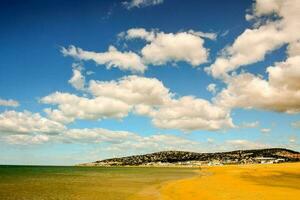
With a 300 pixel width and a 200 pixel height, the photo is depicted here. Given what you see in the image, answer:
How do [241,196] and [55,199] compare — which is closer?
[241,196]

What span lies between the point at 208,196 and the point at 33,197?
18.4 m

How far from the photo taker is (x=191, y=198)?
32.9 m

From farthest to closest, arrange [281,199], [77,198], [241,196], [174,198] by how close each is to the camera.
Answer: [77,198], [174,198], [241,196], [281,199]

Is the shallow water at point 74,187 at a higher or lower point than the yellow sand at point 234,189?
higher

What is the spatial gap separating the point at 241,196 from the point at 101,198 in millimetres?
13969

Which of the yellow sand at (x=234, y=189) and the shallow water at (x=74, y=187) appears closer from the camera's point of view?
the yellow sand at (x=234, y=189)

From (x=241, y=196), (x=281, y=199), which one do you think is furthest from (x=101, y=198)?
(x=281, y=199)

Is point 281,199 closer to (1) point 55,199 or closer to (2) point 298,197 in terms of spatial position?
(2) point 298,197

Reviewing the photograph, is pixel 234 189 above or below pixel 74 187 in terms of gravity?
below

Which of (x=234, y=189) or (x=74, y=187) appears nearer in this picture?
(x=234, y=189)

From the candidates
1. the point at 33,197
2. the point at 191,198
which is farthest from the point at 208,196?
the point at 33,197

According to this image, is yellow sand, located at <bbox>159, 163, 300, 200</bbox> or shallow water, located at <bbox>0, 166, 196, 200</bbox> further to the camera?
shallow water, located at <bbox>0, 166, 196, 200</bbox>

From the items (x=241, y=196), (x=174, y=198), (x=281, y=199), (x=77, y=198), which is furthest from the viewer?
(x=77, y=198)

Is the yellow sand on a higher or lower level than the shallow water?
lower
